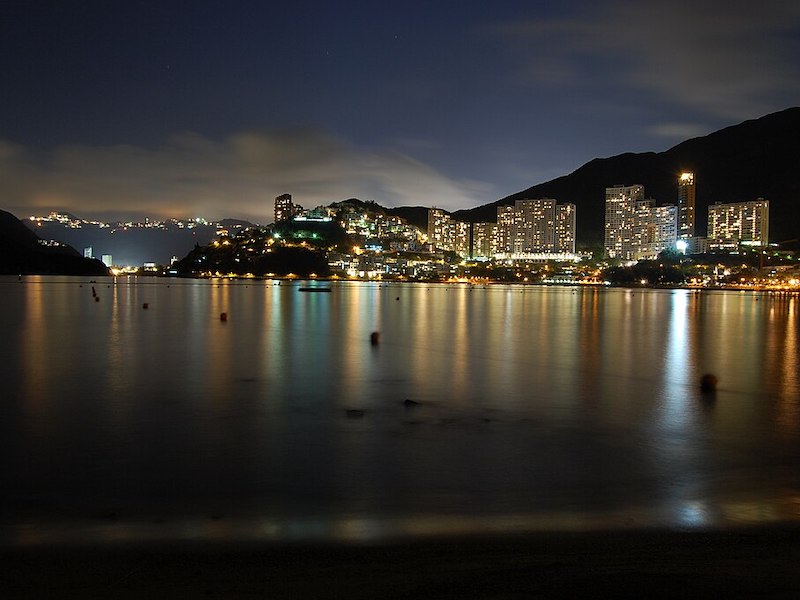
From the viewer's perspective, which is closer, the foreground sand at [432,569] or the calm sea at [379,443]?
the foreground sand at [432,569]

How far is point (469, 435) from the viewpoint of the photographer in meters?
8.02

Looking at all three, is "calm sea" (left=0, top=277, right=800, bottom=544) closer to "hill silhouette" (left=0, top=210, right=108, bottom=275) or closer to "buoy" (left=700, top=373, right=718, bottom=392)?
"buoy" (left=700, top=373, right=718, bottom=392)

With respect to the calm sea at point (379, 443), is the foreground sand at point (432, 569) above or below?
above

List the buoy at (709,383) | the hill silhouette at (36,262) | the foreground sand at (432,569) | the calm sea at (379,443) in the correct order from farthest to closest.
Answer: the hill silhouette at (36,262) → the buoy at (709,383) → the calm sea at (379,443) → the foreground sand at (432,569)

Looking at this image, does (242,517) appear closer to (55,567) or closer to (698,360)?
(55,567)

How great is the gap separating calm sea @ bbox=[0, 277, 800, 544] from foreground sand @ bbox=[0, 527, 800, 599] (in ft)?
0.97

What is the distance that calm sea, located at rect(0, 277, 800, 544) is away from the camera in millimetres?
5082

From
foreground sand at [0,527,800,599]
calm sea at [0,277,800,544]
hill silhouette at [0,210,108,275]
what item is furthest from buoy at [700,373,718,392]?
hill silhouette at [0,210,108,275]

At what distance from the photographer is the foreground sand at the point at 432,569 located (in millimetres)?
3719

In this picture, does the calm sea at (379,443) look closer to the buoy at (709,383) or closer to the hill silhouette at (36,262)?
the buoy at (709,383)

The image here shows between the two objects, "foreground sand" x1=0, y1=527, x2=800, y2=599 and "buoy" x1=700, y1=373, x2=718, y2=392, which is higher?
"foreground sand" x1=0, y1=527, x2=800, y2=599

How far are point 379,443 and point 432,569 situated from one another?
139 inches

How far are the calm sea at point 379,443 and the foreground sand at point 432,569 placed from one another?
0.30 metres

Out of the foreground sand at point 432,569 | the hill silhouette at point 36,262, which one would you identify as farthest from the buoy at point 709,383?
the hill silhouette at point 36,262
